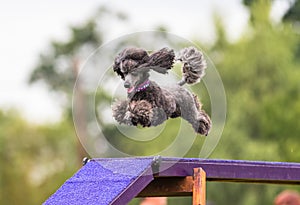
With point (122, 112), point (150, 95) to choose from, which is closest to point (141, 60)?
point (150, 95)

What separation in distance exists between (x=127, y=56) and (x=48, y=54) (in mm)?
32947

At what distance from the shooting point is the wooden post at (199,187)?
5.87 metres

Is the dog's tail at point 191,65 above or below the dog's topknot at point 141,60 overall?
above

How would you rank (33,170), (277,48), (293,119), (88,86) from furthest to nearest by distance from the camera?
(33,170) → (277,48) → (293,119) → (88,86)

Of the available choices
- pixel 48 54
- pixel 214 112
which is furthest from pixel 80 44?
pixel 214 112

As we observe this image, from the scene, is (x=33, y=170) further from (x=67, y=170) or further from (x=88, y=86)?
(x=88, y=86)

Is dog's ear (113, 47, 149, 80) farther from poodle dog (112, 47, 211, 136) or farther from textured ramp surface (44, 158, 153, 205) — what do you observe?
textured ramp surface (44, 158, 153, 205)

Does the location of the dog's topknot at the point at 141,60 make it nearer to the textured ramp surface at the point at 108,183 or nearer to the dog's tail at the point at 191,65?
the dog's tail at the point at 191,65

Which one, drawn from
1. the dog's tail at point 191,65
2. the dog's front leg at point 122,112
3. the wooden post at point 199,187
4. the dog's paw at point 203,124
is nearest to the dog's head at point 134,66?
the dog's front leg at point 122,112

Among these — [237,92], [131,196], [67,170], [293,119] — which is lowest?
[131,196]

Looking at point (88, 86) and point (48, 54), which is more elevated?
point (48, 54)

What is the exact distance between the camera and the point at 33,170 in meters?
40.8

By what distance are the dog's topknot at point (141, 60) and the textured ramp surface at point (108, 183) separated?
1.64ft

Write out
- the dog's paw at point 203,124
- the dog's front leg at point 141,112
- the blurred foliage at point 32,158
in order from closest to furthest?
1. the dog's front leg at point 141,112
2. the dog's paw at point 203,124
3. the blurred foliage at point 32,158
